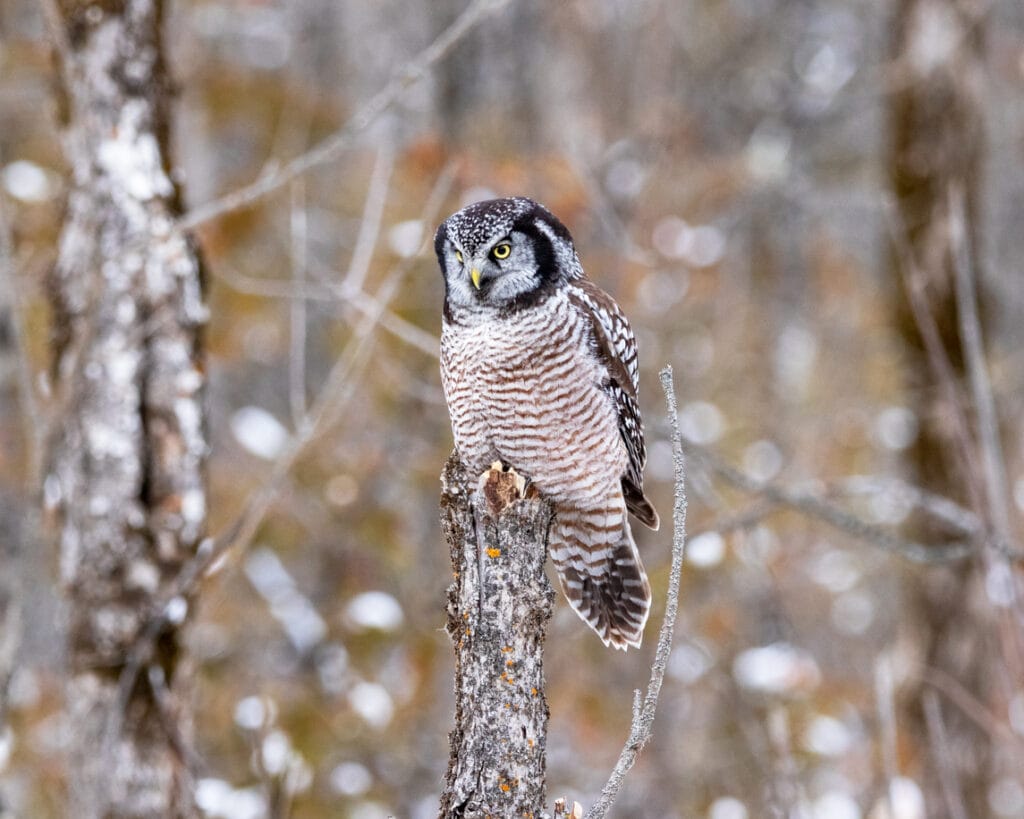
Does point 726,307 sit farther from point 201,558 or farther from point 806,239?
point 201,558

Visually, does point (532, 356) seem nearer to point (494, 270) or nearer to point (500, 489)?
point (494, 270)

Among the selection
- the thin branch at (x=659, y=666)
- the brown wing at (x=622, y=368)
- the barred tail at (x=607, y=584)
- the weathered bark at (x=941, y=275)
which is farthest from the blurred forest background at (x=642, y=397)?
the thin branch at (x=659, y=666)

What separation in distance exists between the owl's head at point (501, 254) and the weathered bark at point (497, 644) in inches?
47.3

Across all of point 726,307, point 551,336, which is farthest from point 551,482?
point 726,307

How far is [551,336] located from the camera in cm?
409

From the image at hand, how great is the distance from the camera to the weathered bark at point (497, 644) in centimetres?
250

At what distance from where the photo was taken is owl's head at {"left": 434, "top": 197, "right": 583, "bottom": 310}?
399cm

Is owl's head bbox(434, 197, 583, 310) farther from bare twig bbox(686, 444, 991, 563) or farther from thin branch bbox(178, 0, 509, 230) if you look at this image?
bare twig bbox(686, 444, 991, 563)

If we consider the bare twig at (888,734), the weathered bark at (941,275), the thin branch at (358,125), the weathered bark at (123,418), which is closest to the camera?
the bare twig at (888,734)

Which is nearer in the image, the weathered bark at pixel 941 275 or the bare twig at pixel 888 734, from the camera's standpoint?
the bare twig at pixel 888 734

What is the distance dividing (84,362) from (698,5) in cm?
1242

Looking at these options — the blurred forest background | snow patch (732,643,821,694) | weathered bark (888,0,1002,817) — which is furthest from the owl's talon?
snow patch (732,643,821,694)

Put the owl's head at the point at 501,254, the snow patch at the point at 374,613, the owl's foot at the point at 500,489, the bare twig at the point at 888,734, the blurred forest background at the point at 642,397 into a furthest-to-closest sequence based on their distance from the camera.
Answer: the snow patch at the point at 374,613
the blurred forest background at the point at 642,397
the owl's head at the point at 501,254
the owl's foot at the point at 500,489
the bare twig at the point at 888,734

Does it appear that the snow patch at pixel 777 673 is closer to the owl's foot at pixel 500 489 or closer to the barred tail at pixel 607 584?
the barred tail at pixel 607 584
